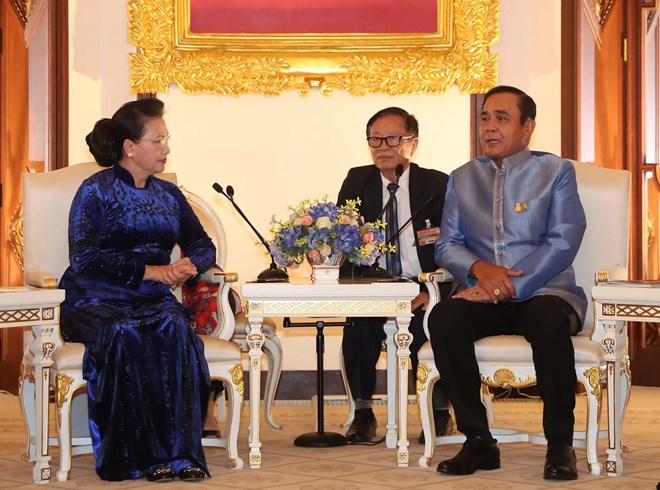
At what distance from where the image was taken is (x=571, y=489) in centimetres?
353

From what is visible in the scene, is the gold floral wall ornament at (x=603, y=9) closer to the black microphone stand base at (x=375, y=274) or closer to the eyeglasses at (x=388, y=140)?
the eyeglasses at (x=388, y=140)

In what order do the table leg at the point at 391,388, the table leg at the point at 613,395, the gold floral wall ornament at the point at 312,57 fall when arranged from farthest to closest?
the gold floral wall ornament at the point at 312,57
the table leg at the point at 391,388
the table leg at the point at 613,395

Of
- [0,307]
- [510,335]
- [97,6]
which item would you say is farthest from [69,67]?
[510,335]

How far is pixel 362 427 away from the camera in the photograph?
4.48m

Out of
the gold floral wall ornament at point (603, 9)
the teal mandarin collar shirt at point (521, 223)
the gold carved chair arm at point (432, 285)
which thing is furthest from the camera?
the gold floral wall ornament at point (603, 9)

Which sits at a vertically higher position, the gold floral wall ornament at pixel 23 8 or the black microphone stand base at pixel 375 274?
the gold floral wall ornament at pixel 23 8

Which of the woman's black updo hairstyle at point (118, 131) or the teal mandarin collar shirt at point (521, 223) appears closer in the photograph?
the teal mandarin collar shirt at point (521, 223)

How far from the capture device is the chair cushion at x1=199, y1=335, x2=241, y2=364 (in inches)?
156

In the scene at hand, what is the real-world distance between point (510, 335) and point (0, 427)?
7.95ft

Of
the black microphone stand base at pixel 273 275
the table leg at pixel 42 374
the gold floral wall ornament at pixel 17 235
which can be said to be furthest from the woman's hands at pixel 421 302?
the gold floral wall ornament at pixel 17 235

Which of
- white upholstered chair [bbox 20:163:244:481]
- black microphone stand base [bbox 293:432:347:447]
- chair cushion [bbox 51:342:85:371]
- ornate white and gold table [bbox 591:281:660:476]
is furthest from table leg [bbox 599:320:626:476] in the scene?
chair cushion [bbox 51:342:85:371]

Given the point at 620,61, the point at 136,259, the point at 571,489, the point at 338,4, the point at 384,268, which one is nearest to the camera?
the point at 571,489

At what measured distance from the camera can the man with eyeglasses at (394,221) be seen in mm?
4555

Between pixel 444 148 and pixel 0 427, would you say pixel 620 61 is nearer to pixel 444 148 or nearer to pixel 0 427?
pixel 444 148
